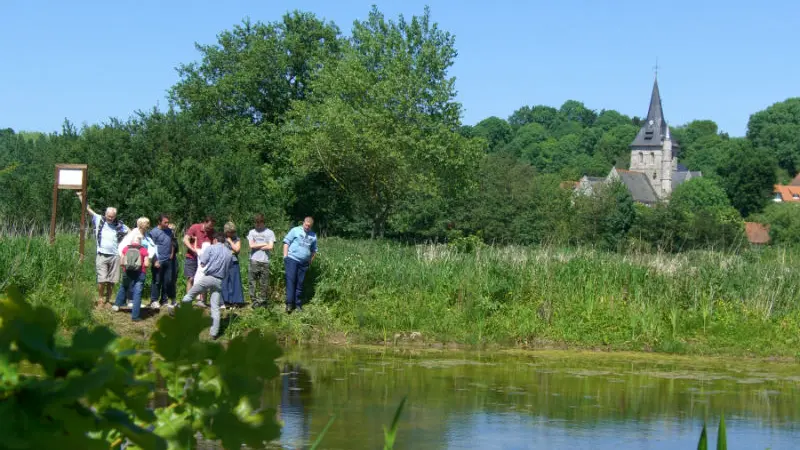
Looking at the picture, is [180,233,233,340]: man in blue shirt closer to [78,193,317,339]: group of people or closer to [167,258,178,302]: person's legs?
[78,193,317,339]: group of people

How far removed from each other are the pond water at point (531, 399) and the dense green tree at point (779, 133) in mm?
167105

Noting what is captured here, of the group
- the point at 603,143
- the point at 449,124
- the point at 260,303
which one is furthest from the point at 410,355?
the point at 603,143

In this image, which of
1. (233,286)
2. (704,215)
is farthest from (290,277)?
(704,215)

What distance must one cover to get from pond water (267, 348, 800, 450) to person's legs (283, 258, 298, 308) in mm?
1671

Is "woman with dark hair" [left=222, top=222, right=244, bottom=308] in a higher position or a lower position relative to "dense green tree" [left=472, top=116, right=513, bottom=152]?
A: lower

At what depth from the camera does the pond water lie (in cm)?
890

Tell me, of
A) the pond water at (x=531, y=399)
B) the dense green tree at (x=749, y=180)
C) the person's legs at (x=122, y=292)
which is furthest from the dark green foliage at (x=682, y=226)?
the person's legs at (x=122, y=292)

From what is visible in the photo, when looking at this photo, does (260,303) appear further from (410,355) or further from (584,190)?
(584,190)

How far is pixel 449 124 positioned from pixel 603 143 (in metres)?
149

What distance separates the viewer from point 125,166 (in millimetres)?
37438

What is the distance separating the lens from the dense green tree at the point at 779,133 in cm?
16988

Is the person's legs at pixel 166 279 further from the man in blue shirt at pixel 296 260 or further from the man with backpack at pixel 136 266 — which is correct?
the man in blue shirt at pixel 296 260

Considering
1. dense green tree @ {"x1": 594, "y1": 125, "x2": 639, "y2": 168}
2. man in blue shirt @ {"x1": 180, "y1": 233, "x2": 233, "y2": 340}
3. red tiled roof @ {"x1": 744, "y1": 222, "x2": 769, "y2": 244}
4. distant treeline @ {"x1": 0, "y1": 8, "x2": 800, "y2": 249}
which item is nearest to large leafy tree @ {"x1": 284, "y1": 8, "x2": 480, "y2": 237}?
distant treeline @ {"x1": 0, "y1": 8, "x2": 800, "y2": 249}

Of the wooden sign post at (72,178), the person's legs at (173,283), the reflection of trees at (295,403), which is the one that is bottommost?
the reflection of trees at (295,403)
